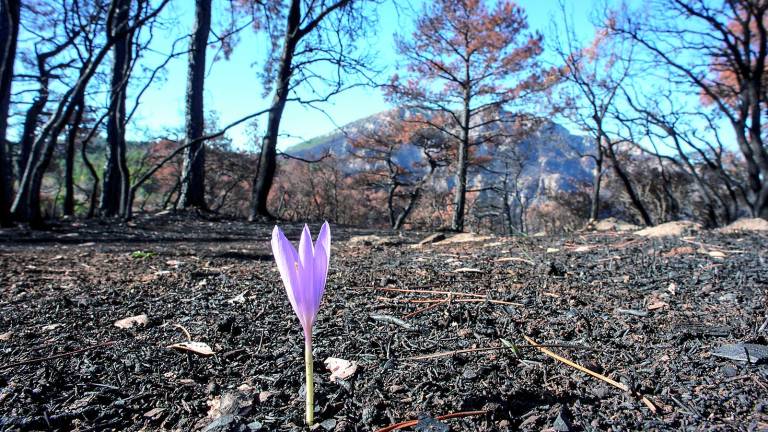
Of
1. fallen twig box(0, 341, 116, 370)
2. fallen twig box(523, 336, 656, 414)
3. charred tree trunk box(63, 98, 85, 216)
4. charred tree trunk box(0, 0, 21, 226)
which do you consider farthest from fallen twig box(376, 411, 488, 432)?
charred tree trunk box(63, 98, 85, 216)

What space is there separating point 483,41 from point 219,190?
16.6m

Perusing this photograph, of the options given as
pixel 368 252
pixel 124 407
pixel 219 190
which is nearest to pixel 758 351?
pixel 124 407

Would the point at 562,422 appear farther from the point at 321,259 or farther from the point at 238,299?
the point at 238,299

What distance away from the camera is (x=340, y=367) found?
1180 millimetres

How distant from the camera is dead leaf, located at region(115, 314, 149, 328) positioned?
5.12ft

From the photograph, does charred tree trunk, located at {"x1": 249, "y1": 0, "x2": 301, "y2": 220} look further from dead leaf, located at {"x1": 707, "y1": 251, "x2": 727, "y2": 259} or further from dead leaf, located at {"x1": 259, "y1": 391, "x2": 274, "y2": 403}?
dead leaf, located at {"x1": 259, "y1": 391, "x2": 274, "y2": 403}

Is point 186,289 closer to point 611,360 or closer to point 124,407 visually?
point 124,407

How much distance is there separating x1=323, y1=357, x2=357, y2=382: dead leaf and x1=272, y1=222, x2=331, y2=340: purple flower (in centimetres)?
37

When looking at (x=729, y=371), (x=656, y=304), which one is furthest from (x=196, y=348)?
(x=656, y=304)

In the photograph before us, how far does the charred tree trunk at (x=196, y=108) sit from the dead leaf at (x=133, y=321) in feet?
24.6

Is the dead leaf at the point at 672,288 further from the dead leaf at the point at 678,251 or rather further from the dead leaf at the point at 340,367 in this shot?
the dead leaf at the point at 340,367

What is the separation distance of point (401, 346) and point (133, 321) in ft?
3.19

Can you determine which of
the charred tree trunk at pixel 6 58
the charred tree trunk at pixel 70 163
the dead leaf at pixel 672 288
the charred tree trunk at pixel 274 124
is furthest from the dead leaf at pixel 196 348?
the charred tree trunk at pixel 70 163

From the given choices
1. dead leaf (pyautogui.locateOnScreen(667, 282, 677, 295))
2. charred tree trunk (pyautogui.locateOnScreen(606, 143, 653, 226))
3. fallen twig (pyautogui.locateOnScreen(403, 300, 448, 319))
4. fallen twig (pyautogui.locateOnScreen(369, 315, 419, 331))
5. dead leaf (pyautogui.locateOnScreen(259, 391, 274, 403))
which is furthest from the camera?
charred tree trunk (pyautogui.locateOnScreen(606, 143, 653, 226))
